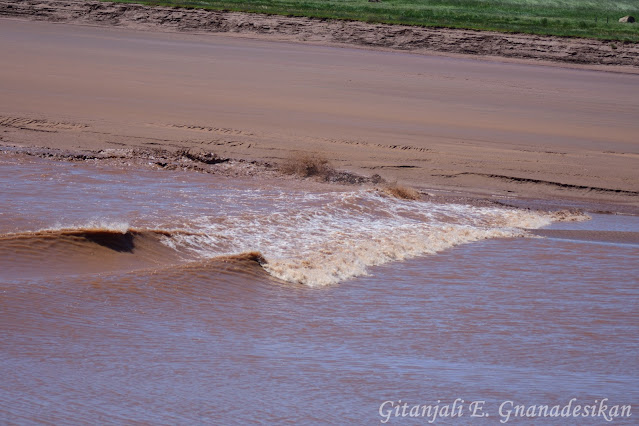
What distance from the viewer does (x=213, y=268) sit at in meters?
6.37

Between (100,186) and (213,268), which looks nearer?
(213,268)

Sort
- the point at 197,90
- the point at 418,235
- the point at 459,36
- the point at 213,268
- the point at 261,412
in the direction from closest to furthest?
1. the point at 261,412
2. the point at 213,268
3. the point at 418,235
4. the point at 197,90
5. the point at 459,36

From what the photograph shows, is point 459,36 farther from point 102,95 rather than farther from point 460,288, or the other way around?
point 460,288

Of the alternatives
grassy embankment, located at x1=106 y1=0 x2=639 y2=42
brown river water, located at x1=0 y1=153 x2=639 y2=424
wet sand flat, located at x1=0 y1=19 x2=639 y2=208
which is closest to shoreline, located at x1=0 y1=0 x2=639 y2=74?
grassy embankment, located at x1=106 y1=0 x2=639 y2=42

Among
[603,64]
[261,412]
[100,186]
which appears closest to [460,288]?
[261,412]

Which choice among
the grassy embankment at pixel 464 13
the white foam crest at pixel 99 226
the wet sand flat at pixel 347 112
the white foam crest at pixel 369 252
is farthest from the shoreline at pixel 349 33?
the white foam crest at pixel 99 226

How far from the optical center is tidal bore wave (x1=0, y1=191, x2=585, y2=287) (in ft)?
21.0

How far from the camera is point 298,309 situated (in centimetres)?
580

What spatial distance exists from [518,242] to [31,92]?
31.7 feet

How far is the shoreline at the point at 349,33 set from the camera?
2458 cm

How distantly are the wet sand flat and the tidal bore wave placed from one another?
1570mm

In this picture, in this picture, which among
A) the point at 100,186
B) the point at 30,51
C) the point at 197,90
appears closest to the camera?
the point at 100,186

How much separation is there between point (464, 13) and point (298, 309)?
3360 cm

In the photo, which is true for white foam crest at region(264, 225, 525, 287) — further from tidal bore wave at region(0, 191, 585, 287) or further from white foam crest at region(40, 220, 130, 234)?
white foam crest at region(40, 220, 130, 234)
